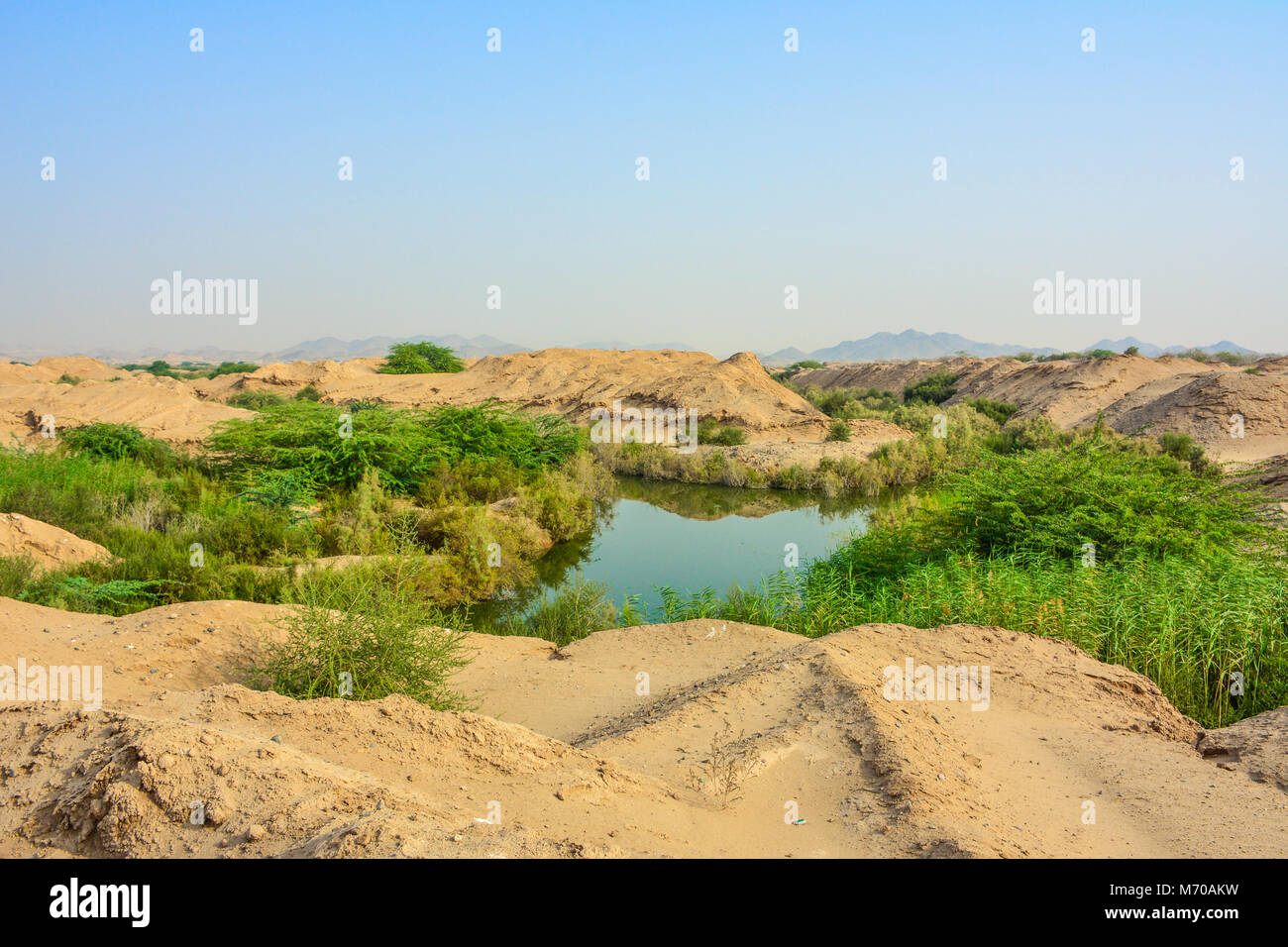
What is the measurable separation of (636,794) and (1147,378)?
3228 cm

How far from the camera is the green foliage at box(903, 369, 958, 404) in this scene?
38.4 metres

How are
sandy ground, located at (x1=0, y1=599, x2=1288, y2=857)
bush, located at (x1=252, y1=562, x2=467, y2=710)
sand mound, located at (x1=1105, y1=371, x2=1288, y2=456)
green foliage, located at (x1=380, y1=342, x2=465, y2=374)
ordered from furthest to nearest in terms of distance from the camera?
green foliage, located at (x1=380, y1=342, x2=465, y2=374), sand mound, located at (x1=1105, y1=371, x2=1288, y2=456), bush, located at (x1=252, y1=562, x2=467, y2=710), sandy ground, located at (x1=0, y1=599, x2=1288, y2=857)

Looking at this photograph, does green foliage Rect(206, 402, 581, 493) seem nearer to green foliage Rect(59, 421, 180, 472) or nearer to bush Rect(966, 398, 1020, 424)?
green foliage Rect(59, 421, 180, 472)

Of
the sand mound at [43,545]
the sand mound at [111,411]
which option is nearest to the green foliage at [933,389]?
the sand mound at [111,411]

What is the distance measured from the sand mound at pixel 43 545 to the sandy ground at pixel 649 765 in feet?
9.44

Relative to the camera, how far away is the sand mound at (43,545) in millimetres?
8484

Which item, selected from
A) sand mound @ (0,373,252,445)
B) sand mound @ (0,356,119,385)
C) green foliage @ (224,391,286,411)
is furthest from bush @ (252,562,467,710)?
sand mound @ (0,356,119,385)

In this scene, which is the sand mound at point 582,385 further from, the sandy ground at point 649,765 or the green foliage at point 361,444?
the sandy ground at point 649,765

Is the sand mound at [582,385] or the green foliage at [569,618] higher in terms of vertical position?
the sand mound at [582,385]

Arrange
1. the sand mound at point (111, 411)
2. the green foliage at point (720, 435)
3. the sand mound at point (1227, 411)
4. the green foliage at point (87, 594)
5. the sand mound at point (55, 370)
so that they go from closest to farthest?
the green foliage at point (87, 594)
the sand mound at point (111, 411)
the sand mound at point (1227, 411)
the green foliage at point (720, 435)
the sand mound at point (55, 370)

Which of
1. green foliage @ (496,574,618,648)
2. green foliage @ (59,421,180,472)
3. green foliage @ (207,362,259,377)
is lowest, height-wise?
green foliage @ (496,574,618,648)

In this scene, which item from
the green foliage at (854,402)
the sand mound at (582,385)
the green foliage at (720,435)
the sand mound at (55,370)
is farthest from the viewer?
the sand mound at (55,370)

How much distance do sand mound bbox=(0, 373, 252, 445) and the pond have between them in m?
11.5

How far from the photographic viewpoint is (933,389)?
39.1 m
